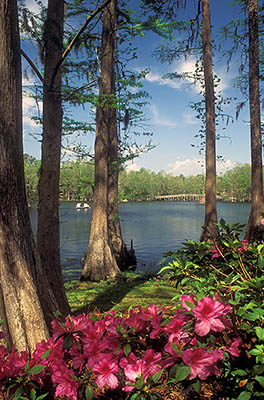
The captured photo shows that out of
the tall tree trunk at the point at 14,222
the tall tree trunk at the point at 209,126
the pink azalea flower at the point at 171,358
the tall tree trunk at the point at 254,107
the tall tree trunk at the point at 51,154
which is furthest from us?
the tall tree trunk at the point at 209,126

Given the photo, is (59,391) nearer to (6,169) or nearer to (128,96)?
(6,169)

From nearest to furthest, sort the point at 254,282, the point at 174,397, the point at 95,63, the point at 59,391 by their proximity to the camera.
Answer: the point at 59,391, the point at 174,397, the point at 254,282, the point at 95,63

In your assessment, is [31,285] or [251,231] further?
[251,231]

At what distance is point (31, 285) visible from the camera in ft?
8.71

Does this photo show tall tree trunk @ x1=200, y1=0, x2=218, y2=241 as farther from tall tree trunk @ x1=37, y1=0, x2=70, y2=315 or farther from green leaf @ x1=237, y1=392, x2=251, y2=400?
green leaf @ x1=237, y1=392, x2=251, y2=400

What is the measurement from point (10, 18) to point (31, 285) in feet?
8.85

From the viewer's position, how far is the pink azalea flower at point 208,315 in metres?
1.23

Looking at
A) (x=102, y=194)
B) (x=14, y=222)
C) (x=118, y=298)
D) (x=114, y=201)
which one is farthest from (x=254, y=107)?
(x=14, y=222)

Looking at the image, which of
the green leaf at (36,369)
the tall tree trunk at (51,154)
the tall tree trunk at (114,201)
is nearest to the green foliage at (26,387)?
the green leaf at (36,369)

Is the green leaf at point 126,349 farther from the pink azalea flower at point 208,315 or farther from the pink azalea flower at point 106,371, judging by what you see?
the pink azalea flower at point 208,315

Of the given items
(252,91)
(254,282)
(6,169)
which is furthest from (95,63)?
(254,282)

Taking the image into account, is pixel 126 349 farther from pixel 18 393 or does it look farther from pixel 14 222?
pixel 14 222

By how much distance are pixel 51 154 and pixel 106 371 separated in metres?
3.86

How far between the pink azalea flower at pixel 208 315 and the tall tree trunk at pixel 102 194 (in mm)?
8869
